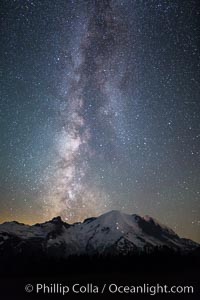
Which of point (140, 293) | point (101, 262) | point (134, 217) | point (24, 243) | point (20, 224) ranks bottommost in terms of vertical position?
point (140, 293)

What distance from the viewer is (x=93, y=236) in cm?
12925

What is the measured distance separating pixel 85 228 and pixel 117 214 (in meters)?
16.2

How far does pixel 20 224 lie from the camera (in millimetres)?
122750

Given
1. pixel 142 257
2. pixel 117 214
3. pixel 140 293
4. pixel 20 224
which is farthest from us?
pixel 117 214

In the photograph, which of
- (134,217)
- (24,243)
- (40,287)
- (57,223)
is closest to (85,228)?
(57,223)

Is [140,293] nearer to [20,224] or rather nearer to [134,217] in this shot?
[20,224]

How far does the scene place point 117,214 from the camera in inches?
5832

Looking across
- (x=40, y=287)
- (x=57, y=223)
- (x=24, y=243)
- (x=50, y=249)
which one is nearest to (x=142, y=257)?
(x=40, y=287)

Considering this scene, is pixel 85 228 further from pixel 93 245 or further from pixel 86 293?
pixel 86 293

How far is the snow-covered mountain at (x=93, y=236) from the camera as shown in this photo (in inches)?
4129

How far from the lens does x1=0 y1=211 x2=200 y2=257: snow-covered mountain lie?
10488 centimetres

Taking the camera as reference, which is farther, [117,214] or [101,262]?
[117,214]

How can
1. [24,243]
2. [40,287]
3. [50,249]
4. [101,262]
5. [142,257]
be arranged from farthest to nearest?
[50,249], [24,243], [142,257], [101,262], [40,287]

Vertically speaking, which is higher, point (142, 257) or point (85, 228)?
point (85, 228)
